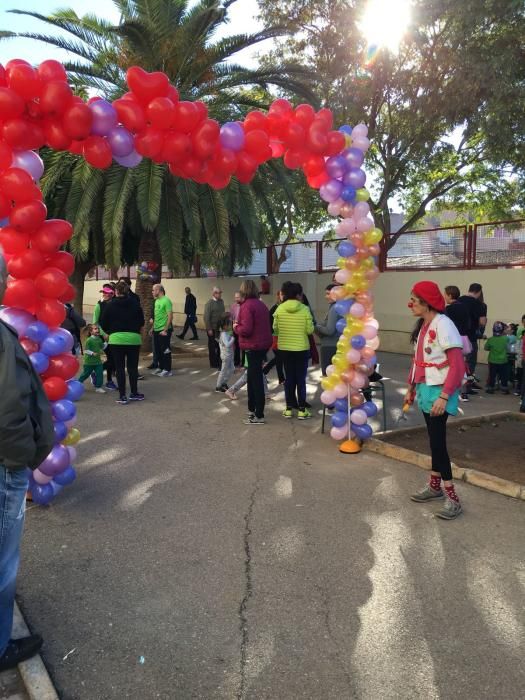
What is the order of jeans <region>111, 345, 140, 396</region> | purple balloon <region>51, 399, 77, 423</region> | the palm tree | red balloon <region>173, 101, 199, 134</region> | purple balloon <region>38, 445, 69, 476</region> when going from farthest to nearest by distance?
the palm tree
jeans <region>111, 345, 140, 396</region>
red balloon <region>173, 101, 199, 134</region>
purple balloon <region>51, 399, 77, 423</region>
purple balloon <region>38, 445, 69, 476</region>

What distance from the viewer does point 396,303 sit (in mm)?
15258

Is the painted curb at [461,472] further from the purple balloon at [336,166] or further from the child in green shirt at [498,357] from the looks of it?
the child in green shirt at [498,357]

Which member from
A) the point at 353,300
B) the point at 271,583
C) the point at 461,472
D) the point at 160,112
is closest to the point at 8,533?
the point at 271,583

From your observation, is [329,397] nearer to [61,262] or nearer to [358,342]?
[358,342]

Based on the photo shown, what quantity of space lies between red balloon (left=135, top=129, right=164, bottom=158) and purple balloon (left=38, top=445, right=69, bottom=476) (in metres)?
2.50

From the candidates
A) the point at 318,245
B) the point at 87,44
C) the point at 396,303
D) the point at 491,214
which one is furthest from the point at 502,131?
the point at 87,44

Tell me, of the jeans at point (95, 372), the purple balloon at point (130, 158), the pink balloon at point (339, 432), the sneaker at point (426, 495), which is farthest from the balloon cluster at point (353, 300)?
the jeans at point (95, 372)

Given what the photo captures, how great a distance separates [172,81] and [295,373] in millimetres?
7315

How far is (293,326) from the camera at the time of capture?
295 inches

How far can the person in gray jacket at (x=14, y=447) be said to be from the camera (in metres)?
2.48

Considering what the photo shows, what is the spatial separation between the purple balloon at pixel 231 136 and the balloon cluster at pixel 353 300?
4.20 ft

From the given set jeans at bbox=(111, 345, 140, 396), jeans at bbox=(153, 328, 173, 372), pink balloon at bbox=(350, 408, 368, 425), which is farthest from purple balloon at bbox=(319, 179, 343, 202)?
jeans at bbox=(153, 328, 173, 372)

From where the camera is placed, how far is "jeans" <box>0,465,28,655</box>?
2646 mm

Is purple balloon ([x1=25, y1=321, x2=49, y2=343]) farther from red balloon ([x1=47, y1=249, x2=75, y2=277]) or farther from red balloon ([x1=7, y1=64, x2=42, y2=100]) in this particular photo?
red balloon ([x1=7, y1=64, x2=42, y2=100])
